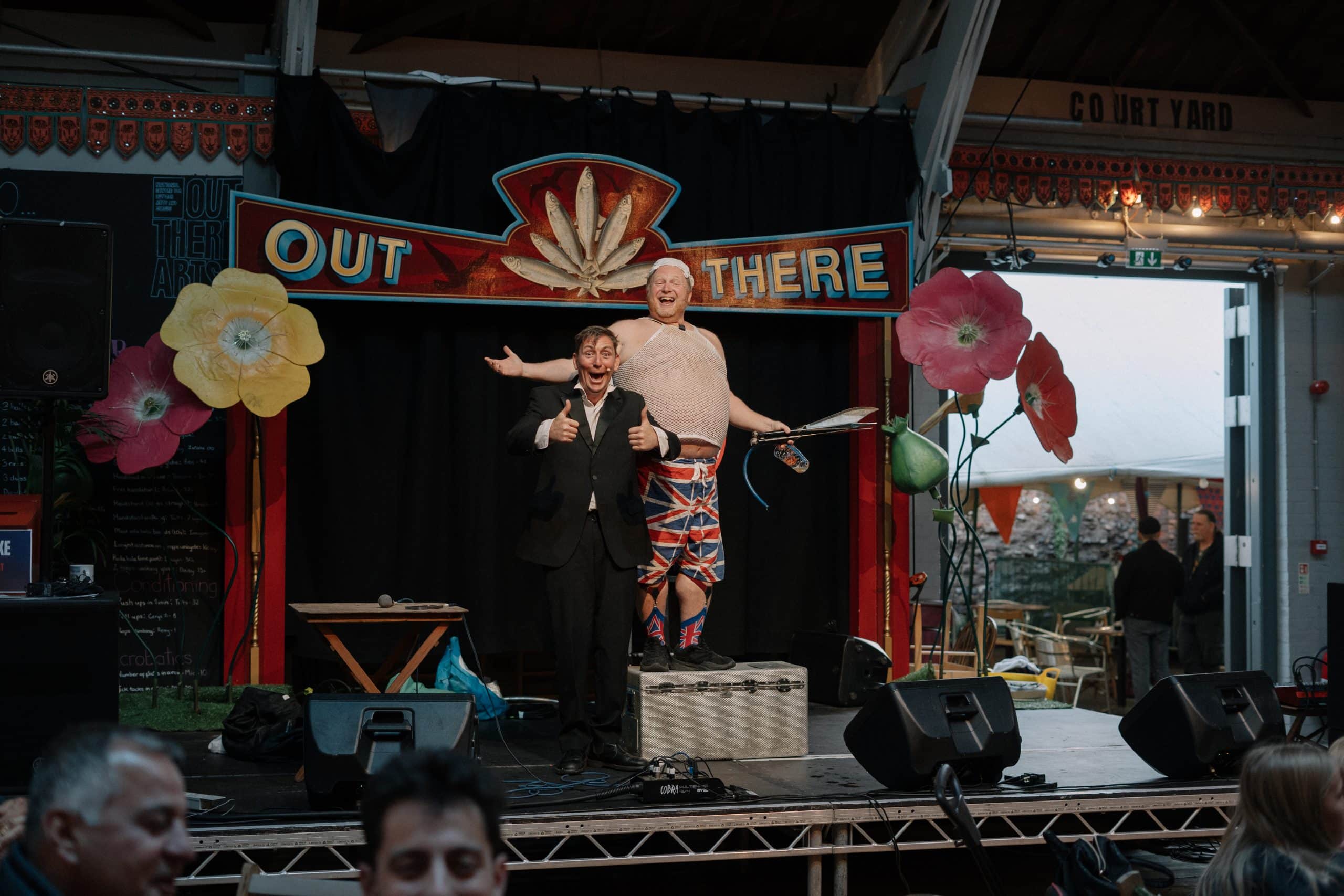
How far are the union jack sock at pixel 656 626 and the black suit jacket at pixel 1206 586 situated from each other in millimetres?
5364

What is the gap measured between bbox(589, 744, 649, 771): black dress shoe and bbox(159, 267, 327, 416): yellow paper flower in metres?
2.23

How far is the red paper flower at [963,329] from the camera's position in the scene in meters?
6.21

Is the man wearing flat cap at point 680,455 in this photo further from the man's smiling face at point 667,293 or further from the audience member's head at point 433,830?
the audience member's head at point 433,830

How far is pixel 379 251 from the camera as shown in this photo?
627 cm

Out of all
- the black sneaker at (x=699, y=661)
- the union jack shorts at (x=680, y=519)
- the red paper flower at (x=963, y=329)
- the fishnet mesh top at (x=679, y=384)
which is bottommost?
the black sneaker at (x=699, y=661)

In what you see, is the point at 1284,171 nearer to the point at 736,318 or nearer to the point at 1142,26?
the point at 1142,26

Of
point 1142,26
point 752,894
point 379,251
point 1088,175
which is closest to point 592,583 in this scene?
point 752,894

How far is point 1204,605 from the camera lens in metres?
8.94

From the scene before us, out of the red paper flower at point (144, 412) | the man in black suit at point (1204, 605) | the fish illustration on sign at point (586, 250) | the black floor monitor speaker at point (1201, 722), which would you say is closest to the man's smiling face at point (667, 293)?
the fish illustration on sign at point (586, 250)

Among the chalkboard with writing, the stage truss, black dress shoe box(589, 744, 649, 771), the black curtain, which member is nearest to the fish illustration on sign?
the black curtain

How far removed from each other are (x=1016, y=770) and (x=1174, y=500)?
1003cm

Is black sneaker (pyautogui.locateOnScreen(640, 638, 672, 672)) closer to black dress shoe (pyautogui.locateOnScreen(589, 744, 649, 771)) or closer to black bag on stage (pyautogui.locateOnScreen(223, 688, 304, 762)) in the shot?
black dress shoe (pyautogui.locateOnScreen(589, 744, 649, 771))

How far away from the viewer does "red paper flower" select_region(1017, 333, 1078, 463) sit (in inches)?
251

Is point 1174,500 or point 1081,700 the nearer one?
point 1081,700
